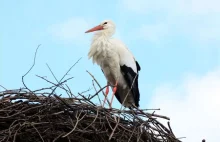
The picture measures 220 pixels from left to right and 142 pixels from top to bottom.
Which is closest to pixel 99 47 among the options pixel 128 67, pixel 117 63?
pixel 117 63

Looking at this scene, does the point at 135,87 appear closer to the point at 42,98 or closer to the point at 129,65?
the point at 129,65

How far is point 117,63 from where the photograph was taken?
7.04 m

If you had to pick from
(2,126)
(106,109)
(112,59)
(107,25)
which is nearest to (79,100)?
(106,109)

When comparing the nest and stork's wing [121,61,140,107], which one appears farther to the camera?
stork's wing [121,61,140,107]

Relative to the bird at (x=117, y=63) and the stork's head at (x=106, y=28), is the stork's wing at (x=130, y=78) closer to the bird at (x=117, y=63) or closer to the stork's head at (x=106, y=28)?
the bird at (x=117, y=63)

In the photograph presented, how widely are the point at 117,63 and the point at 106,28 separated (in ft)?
1.92

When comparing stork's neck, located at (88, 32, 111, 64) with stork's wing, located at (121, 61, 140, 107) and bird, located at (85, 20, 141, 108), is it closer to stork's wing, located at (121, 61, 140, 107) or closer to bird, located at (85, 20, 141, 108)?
bird, located at (85, 20, 141, 108)

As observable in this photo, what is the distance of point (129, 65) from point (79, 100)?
2824 millimetres

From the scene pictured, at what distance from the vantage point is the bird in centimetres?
702

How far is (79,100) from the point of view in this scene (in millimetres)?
4340

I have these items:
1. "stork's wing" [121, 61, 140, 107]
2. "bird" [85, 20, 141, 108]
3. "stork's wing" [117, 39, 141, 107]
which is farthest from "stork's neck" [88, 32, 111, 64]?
"stork's wing" [121, 61, 140, 107]

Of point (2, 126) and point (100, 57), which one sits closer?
point (2, 126)

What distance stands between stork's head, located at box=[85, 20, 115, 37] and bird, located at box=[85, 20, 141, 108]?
6 cm

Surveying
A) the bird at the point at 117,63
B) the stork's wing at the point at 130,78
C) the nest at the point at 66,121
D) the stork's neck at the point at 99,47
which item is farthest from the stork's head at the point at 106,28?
the nest at the point at 66,121
